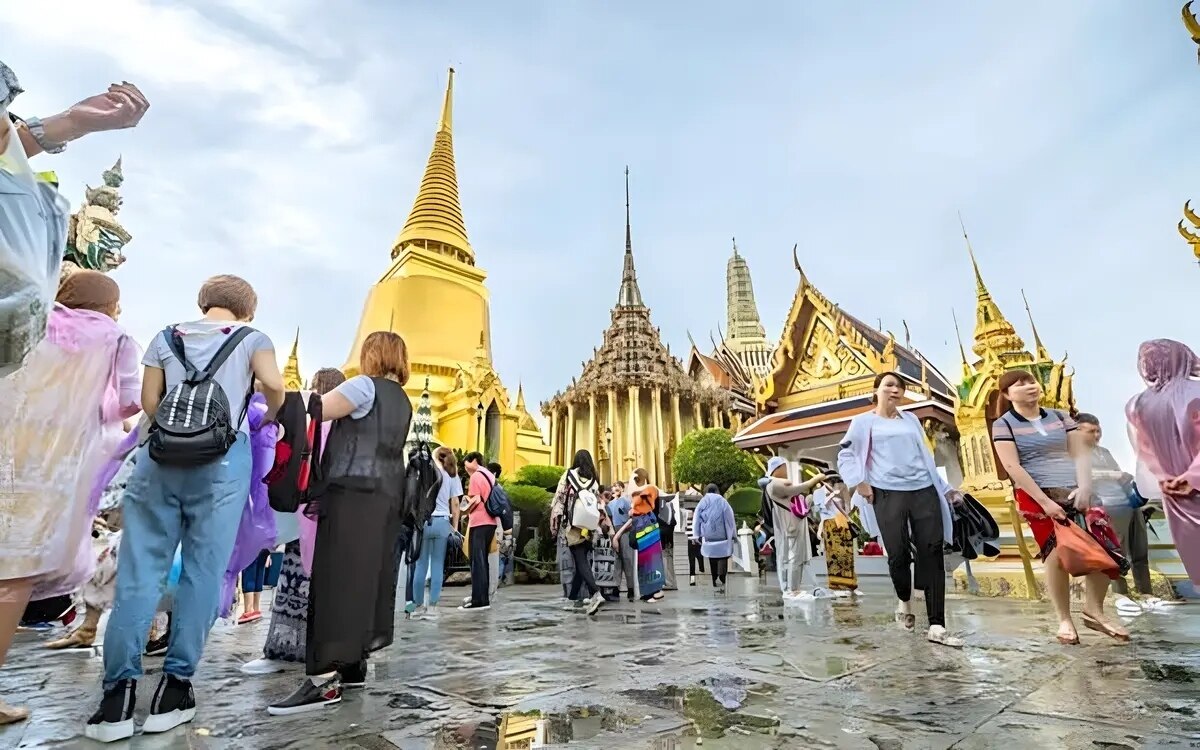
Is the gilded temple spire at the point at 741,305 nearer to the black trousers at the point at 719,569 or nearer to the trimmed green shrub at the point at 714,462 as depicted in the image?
the trimmed green shrub at the point at 714,462

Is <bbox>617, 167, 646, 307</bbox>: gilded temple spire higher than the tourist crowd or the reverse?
higher

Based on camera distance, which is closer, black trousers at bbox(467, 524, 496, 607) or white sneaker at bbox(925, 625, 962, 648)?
white sneaker at bbox(925, 625, 962, 648)

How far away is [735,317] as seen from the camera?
5188 centimetres

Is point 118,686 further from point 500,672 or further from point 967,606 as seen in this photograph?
point 967,606

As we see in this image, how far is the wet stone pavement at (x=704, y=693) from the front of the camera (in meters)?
1.85

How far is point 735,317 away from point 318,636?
5133 cm

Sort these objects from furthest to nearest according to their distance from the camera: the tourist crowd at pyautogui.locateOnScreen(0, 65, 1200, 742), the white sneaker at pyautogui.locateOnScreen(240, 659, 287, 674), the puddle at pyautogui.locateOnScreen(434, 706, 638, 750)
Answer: the white sneaker at pyautogui.locateOnScreen(240, 659, 287, 674) < the tourist crowd at pyautogui.locateOnScreen(0, 65, 1200, 742) < the puddle at pyautogui.locateOnScreen(434, 706, 638, 750)

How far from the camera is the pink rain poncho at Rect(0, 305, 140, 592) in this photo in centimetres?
203

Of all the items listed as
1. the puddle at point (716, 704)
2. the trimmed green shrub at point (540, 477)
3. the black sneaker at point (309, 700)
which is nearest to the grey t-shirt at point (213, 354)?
the black sneaker at point (309, 700)

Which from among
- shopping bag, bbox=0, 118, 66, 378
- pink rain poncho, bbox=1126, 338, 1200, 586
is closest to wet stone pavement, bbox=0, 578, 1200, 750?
pink rain poncho, bbox=1126, 338, 1200, 586

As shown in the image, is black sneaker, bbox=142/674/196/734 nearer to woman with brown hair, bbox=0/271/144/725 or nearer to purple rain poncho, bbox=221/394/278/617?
woman with brown hair, bbox=0/271/144/725

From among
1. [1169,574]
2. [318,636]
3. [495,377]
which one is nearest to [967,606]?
[1169,574]

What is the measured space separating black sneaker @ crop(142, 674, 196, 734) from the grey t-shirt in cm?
91

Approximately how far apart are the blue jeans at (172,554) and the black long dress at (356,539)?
347mm
